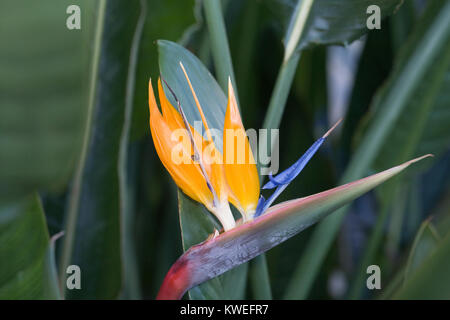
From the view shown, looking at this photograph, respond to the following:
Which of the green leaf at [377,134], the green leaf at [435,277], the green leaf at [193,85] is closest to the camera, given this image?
the green leaf at [435,277]

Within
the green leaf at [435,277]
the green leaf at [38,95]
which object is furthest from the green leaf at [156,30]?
the green leaf at [435,277]

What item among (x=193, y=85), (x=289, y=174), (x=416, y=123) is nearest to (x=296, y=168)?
(x=289, y=174)

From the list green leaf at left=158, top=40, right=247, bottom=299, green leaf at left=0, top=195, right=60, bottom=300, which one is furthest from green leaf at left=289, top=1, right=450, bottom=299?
green leaf at left=0, top=195, right=60, bottom=300

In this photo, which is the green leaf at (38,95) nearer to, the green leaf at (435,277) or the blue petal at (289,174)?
the blue petal at (289,174)

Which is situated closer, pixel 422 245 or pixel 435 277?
pixel 435 277

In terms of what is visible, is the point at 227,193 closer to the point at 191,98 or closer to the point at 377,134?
the point at 191,98

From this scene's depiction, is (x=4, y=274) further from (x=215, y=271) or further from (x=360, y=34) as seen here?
(x=360, y=34)

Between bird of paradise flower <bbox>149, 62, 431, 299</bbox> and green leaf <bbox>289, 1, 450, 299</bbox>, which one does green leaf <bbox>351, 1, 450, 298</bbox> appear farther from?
bird of paradise flower <bbox>149, 62, 431, 299</bbox>
